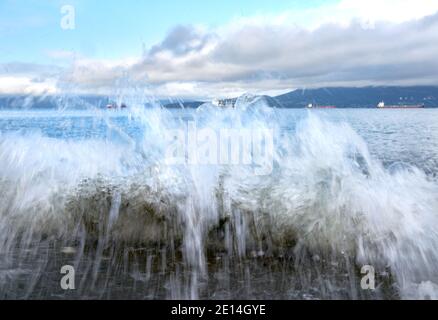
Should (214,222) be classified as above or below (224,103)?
below

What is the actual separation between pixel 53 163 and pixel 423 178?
6.66 m

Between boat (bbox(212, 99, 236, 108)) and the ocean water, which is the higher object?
boat (bbox(212, 99, 236, 108))

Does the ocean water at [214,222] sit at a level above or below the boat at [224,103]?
below

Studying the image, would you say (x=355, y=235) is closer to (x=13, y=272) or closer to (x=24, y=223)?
(x=13, y=272)

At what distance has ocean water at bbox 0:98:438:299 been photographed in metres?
4.29

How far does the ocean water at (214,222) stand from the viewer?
429 cm

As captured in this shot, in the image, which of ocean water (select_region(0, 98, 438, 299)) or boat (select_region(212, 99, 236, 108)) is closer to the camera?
ocean water (select_region(0, 98, 438, 299))

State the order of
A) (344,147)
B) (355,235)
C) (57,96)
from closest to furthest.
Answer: (355,235) → (344,147) → (57,96)

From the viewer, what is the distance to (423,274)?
15.0 ft

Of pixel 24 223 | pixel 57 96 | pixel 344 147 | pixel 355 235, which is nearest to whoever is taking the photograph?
pixel 355 235

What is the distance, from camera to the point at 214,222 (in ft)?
18.8

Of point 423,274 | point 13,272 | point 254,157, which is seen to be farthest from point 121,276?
point 254,157

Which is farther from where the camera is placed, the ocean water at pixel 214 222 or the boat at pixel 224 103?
the boat at pixel 224 103

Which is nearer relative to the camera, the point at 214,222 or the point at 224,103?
the point at 214,222
